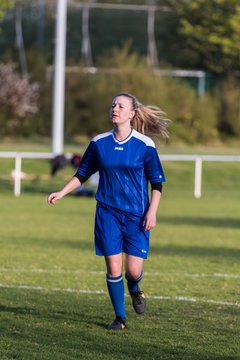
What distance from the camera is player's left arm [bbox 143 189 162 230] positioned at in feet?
28.9

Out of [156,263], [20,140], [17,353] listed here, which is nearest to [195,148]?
[20,140]

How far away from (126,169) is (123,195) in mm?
226

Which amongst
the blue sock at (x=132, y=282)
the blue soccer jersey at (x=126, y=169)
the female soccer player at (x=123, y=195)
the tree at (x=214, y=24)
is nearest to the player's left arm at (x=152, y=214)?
the female soccer player at (x=123, y=195)

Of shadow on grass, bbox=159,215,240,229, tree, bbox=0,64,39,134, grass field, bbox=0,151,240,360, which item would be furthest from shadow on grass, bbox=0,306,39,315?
tree, bbox=0,64,39,134

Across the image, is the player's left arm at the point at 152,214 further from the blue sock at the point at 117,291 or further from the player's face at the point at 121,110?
the player's face at the point at 121,110

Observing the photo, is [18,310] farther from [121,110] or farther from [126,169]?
[121,110]

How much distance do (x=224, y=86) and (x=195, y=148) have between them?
5527 mm

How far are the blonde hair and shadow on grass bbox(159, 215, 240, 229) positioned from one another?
11719 mm

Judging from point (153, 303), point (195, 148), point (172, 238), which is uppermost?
point (153, 303)

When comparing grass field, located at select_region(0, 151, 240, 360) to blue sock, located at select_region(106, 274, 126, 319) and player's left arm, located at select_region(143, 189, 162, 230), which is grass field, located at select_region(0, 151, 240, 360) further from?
player's left arm, located at select_region(143, 189, 162, 230)

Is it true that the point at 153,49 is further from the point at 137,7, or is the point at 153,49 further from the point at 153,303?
the point at 153,303

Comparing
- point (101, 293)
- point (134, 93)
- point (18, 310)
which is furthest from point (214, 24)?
point (18, 310)

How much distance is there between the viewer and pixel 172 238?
18312mm

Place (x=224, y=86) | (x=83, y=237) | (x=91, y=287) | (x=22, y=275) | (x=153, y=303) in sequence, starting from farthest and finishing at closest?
(x=224, y=86) → (x=83, y=237) → (x=22, y=275) → (x=91, y=287) → (x=153, y=303)
